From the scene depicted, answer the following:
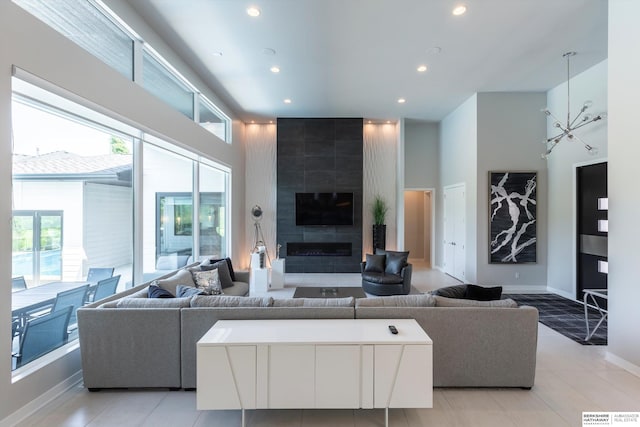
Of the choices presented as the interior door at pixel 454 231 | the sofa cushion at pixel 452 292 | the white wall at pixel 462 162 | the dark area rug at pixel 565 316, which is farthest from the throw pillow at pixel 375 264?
the sofa cushion at pixel 452 292

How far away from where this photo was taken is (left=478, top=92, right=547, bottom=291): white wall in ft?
19.9

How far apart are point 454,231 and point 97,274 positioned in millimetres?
6701

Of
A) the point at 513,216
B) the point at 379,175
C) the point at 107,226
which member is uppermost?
the point at 379,175

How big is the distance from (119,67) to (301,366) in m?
3.57

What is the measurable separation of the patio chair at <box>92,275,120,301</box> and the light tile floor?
906 millimetres

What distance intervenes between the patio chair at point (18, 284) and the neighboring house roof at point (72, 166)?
80cm

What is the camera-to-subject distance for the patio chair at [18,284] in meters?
2.41

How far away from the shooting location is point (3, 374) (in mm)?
2146

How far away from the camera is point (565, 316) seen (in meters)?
4.64

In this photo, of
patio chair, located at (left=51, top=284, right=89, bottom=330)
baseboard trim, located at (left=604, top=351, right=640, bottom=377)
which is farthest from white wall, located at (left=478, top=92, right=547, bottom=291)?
patio chair, located at (left=51, top=284, right=89, bottom=330)

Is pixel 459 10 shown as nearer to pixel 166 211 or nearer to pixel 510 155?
pixel 510 155

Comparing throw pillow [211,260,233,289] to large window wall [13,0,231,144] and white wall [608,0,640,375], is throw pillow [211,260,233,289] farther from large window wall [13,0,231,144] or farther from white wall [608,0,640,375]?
white wall [608,0,640,375]

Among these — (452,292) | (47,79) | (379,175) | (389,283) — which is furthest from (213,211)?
(452,292)

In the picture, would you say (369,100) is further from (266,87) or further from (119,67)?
(119,67)
